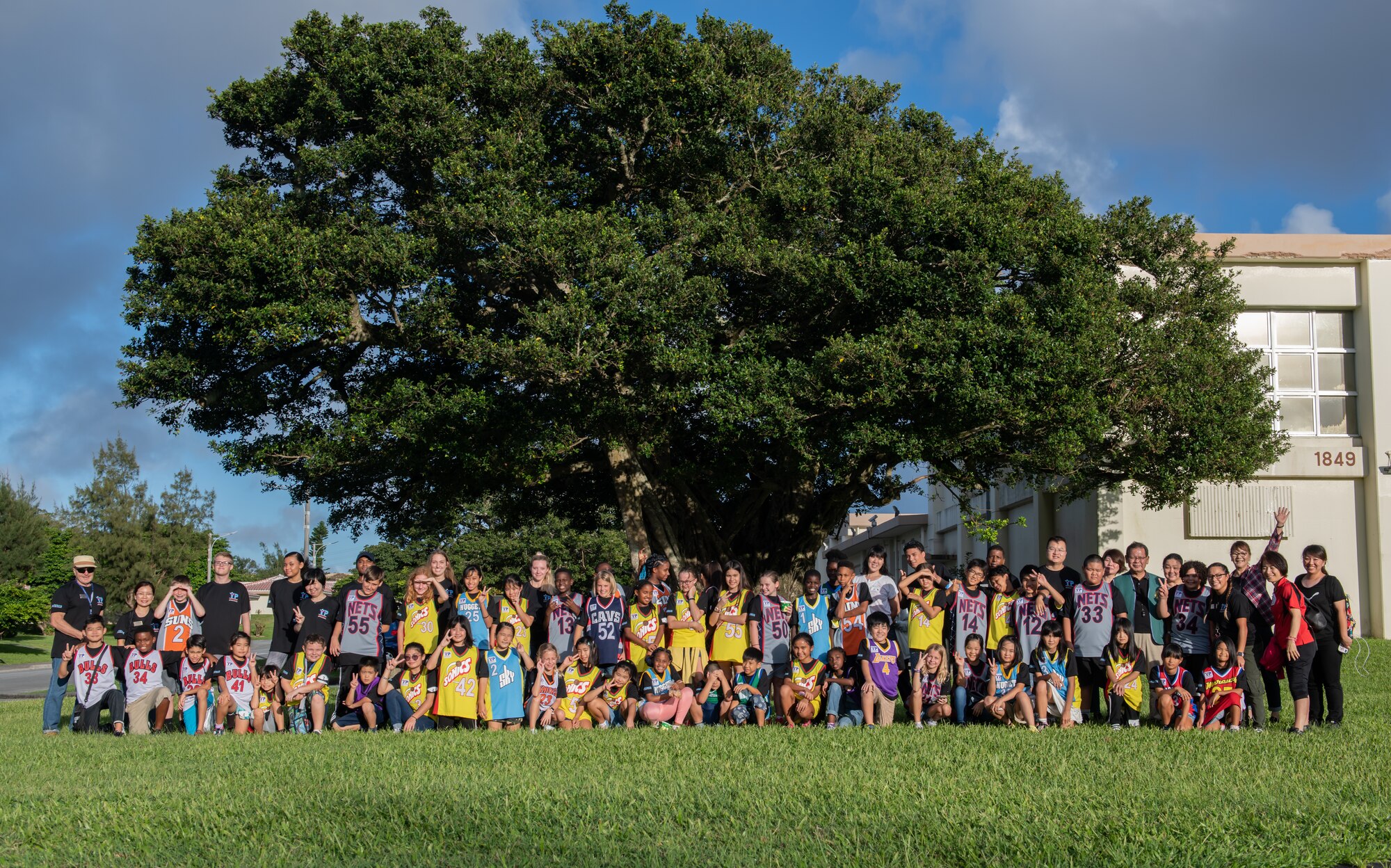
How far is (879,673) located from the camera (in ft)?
34.2

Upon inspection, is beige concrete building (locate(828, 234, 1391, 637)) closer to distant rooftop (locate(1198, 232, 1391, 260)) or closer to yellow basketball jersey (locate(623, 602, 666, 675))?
distant rooftop (locate(1198, 232, 1391, 260))

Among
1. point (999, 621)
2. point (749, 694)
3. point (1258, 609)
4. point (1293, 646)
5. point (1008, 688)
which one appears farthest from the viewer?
point (999, 621)

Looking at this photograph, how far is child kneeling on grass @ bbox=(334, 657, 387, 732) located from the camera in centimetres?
1063

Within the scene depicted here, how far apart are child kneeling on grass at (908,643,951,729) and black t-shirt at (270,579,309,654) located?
615 centimetres

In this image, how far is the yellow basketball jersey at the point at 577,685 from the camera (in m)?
10.8

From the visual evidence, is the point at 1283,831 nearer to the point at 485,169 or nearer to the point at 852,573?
the point at 852,573

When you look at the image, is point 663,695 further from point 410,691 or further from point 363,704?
point 363,704

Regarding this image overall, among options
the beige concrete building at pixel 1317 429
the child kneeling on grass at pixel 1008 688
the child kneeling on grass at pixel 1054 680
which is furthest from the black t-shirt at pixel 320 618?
the beige concrete building at pixel 1317 429

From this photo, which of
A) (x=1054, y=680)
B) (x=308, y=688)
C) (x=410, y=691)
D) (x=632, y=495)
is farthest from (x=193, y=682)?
(x=632, y=495)

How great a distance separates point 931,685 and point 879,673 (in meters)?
0.54

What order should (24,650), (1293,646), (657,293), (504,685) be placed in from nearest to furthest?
(1293,646) < (504,685) < (657,293) < (24,650)

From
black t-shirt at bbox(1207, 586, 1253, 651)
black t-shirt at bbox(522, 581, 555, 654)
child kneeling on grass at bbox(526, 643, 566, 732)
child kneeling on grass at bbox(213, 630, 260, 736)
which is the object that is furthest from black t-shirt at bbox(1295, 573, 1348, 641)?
child kneeling on grass at bbox(213, 630, 260, 736)

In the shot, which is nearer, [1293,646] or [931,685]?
[1293,646]

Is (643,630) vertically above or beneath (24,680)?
above
